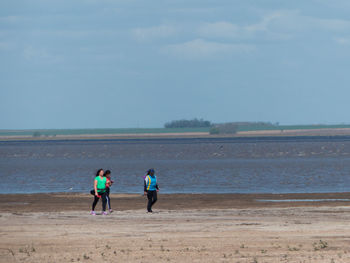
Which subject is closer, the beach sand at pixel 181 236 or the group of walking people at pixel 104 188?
the beach sand at pixel 181 236

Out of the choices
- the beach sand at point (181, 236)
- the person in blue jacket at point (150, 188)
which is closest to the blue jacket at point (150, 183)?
the person in blue jacket at point (150, 188)

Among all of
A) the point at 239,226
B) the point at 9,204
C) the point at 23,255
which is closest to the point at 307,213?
the point at 239,226

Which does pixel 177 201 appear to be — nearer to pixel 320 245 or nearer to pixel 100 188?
pixel 100 188

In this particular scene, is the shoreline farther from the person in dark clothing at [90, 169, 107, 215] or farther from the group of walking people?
the person in dark clothing at [90, 169, 107, 215]

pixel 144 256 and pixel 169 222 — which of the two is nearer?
pixel 144 256

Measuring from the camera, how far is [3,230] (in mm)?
21547

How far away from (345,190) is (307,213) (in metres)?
15.4

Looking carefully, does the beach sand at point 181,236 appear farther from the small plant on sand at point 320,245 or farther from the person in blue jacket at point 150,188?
the person in blue jacket at point 150,188

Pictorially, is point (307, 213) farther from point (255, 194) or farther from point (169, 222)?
point (255, 194)

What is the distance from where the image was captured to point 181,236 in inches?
783

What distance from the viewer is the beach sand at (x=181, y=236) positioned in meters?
16.9

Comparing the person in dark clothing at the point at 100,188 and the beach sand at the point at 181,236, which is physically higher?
the person in dark clothing at the point at 100,188

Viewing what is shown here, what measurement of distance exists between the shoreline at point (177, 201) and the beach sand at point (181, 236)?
2.53ft

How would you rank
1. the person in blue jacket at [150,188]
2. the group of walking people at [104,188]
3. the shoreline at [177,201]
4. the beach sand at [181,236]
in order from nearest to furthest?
the beach sand at [181,236] < the group of walking people at [104,188] < the person in blue jacket at [150,188] < the shoreline at [177,201]
